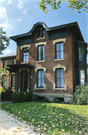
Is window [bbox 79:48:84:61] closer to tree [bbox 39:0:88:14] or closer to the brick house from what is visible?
the brick house

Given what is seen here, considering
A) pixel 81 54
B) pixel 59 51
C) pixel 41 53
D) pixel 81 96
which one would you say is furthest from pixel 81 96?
pixel 41 53

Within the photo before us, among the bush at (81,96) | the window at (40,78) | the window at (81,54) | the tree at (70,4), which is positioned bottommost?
the bush at (81,96)

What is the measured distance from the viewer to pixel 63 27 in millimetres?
13469

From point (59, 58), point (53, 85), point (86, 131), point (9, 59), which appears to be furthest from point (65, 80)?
point (9, 59)

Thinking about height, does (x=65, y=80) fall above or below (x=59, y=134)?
above

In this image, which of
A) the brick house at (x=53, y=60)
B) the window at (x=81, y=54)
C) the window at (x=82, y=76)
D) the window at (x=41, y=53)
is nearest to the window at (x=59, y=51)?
the brick house at (x=53, y=60)

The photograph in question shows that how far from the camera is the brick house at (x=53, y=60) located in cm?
1339

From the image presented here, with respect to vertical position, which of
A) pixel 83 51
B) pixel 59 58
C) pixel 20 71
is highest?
pixel 83 51

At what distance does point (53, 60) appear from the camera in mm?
14250

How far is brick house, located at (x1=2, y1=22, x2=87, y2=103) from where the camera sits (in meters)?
13.4

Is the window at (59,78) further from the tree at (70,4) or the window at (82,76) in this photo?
the tree at (70,4)

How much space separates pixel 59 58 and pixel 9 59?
9974 millimetres

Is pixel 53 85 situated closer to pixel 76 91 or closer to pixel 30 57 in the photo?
pixel 76 91

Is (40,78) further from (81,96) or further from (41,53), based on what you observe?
(81,96)
